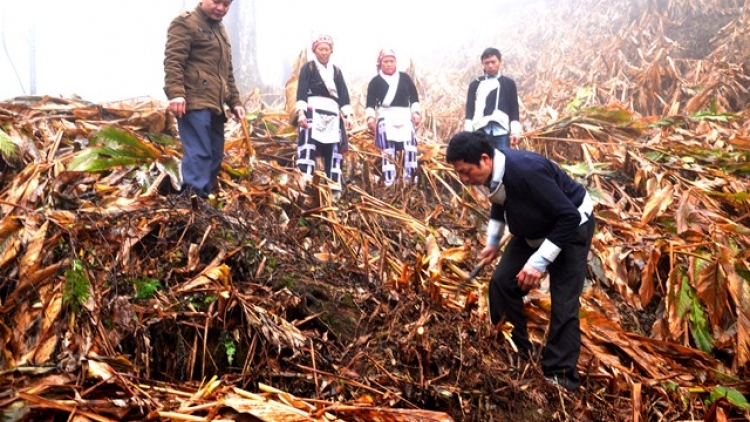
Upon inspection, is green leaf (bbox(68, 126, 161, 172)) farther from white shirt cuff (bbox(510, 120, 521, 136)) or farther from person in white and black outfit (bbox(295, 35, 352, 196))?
white shirt cuff (bbox(510, 120, 521, 136))

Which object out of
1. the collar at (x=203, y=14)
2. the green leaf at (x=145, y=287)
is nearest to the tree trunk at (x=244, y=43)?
the collar at (x=203, y=14)

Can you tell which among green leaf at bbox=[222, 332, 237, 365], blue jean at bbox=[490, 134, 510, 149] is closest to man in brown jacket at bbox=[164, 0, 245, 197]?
green leaf at bbox=[222, 332, 237, 365]

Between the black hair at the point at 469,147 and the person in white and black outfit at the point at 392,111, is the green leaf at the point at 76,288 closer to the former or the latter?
the black hair at the point at 469,147

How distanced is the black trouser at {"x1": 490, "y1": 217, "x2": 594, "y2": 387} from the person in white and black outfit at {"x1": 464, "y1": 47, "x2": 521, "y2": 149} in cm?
256

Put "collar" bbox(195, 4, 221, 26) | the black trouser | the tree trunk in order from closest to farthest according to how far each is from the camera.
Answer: the black trouser, "collar" bbox(195, 4, 221, 26), the tree trunk

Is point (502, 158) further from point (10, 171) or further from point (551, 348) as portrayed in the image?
point (10, 171)

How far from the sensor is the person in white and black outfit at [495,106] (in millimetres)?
5363

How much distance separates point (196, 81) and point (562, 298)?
270 cm

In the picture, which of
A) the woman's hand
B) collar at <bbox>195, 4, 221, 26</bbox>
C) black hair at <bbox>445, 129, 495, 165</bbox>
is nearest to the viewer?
black hair at <bbox>445, 129, 495, 165</bbox>

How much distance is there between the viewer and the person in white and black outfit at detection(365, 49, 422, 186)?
5.38 metres

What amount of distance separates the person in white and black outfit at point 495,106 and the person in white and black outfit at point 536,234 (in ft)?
8.10

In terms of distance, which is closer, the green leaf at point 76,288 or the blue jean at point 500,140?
the green leaf at point 76,288

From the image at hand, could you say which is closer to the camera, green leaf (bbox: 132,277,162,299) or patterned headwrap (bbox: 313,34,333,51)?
green leaf (bbox: 132,277,162,299)

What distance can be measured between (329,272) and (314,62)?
7.61 feet
